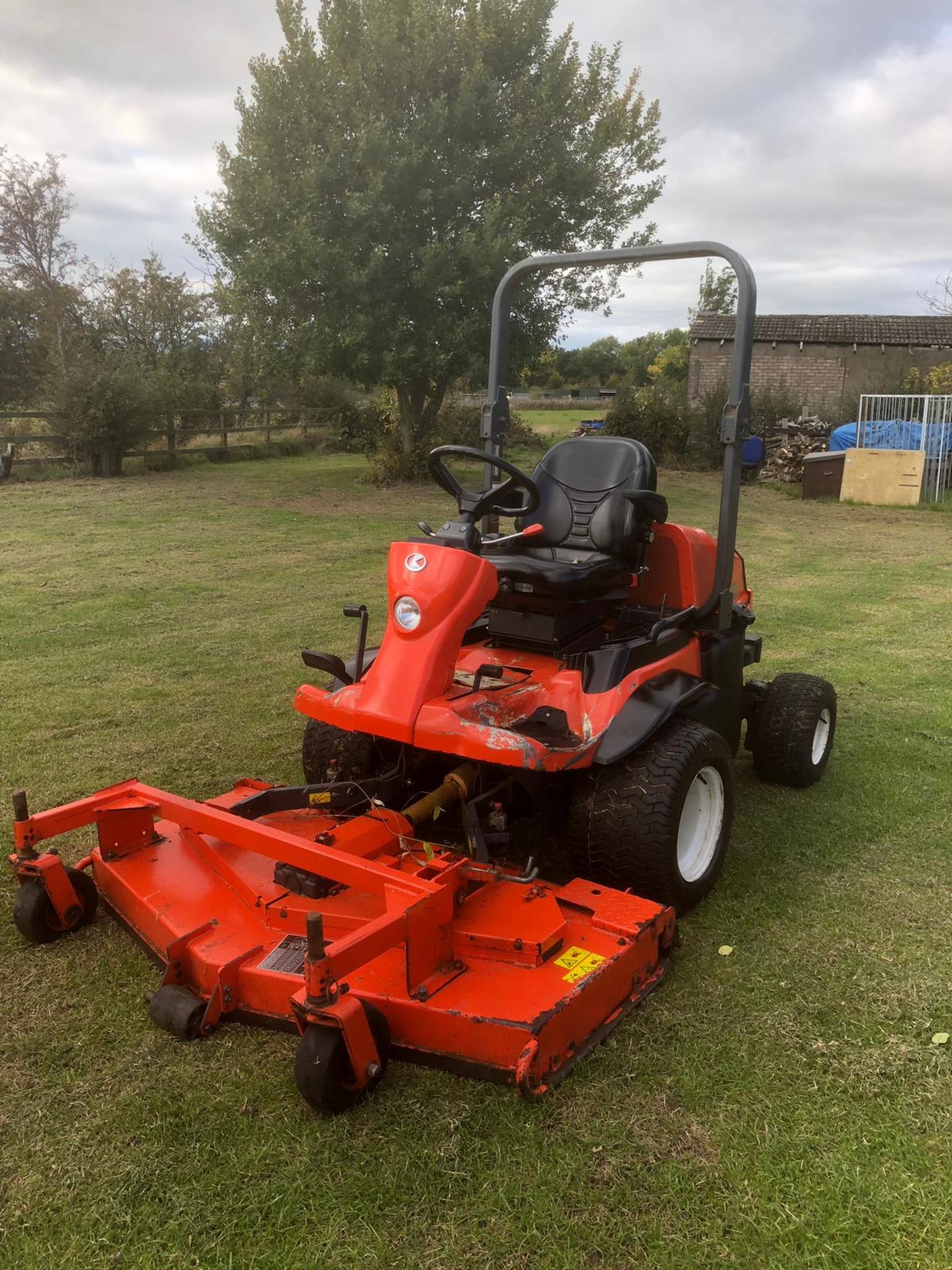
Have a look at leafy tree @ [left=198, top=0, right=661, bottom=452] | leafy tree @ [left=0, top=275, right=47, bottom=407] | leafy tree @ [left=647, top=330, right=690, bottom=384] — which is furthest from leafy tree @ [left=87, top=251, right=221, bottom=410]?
leafy tree @ [left=647, top=330, right=690, bottom=384]

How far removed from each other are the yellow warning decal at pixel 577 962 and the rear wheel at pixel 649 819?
47 cm

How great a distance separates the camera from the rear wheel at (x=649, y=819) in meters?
2.96

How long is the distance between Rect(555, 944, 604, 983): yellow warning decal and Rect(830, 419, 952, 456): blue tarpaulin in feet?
48.7

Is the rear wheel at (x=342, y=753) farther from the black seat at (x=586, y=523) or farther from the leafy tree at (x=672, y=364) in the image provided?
the leafy tree at (x=672, y=364)

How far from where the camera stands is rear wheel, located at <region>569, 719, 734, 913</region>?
9.71 ft

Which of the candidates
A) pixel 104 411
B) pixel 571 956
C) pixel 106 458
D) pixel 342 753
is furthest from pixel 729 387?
pixel 106 458

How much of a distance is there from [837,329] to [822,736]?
71.6 feet

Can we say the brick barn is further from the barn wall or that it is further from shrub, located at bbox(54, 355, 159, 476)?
shrub, located at bbox(54, 355, 159, 476)

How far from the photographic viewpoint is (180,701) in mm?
5320

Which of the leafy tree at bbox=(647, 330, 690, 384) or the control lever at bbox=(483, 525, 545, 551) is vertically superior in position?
the leafy tree at bbox=(647, 330, 690, 384)

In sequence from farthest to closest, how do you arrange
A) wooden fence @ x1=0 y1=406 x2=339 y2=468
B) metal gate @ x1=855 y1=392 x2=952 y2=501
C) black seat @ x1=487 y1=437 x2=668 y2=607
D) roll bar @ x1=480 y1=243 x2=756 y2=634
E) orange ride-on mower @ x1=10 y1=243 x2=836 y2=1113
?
wooden fence @ x1=0 y1=406 x2=339 y2=468 → metal gate @ x1=855 y1=392 x2=952 y2=501 → roll bar @ x1=480 y1=243 x2=756 y2=634 → black seat @ x1=487 y1=437 x2=668 y2=607 → orange ride-on mower @ x1=10 y1=243 x2=836 y2=1113

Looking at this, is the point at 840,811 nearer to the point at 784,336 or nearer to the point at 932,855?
the point at 932,855

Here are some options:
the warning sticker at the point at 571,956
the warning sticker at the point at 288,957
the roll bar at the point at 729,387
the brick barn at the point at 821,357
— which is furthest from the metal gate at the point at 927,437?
the warning sticker at the point at 288,957

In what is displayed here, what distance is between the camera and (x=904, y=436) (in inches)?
615
